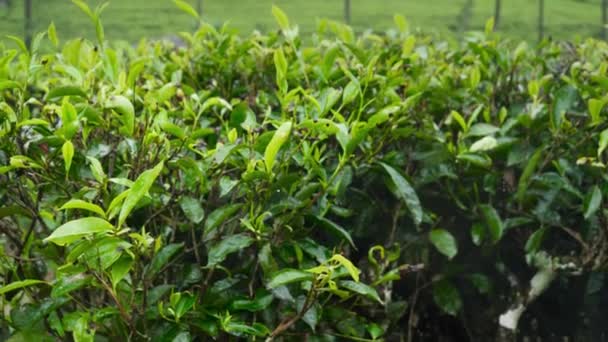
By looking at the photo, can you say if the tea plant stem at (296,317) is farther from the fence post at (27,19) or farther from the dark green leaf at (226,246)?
the fence post at (27,19)

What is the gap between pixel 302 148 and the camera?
4.99 feet

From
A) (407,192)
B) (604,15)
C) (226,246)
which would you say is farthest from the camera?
(604,15)

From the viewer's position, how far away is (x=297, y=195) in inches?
58.6

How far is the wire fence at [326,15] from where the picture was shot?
452 inches

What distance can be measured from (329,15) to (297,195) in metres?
12.5

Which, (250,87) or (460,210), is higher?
(250,87)

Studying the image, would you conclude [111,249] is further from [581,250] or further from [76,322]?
[581,250]

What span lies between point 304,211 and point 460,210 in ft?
1.97

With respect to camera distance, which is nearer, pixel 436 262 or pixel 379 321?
pixel 379 321

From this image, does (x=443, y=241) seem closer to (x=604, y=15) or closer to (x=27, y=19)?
(x=27, y=19)

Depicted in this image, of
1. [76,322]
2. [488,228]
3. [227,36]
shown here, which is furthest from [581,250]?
[76,322]

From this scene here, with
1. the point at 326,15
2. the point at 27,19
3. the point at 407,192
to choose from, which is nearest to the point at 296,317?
the point at 407,192

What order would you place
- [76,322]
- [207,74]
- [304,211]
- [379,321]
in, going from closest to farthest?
[76,322]
[304,211]
[379,321]
[207,74]

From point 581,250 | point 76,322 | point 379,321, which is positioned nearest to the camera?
point 76,322
